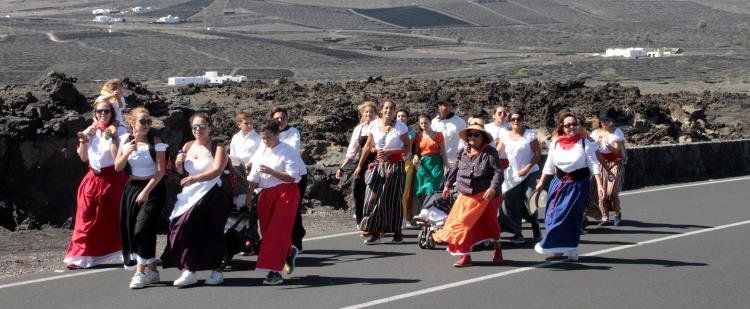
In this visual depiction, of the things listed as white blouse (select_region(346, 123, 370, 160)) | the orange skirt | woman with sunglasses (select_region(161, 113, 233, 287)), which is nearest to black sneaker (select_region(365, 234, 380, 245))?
white blouse (select_region(346, 123, 370, 160))

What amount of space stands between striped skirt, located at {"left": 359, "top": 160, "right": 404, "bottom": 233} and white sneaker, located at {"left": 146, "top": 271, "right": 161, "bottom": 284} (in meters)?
3.33

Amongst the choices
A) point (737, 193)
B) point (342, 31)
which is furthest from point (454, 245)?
point (342, 31)

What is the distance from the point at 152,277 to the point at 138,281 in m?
0.19

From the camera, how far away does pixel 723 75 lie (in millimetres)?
63094

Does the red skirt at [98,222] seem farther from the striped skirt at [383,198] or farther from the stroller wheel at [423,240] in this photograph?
the stroller wheel at [423,240]

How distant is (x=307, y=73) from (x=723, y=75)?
2107 centimetres

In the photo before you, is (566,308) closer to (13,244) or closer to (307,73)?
(13,244)

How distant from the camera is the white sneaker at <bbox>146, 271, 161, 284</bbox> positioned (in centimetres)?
1080

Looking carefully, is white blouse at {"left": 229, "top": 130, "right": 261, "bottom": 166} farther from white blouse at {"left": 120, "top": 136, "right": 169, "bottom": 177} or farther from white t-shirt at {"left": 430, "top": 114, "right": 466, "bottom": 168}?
white t-shirt at {"left": 430, "top": 114, "right": 466, "bottom": 168}

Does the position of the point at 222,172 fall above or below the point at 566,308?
above

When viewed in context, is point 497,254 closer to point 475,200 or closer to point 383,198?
point 475,200

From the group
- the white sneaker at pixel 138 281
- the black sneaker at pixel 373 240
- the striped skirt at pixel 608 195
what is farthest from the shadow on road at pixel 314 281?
the striped skirt at pixel 608 195

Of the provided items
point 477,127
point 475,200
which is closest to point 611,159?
point 477,127

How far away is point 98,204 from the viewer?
11789mm
